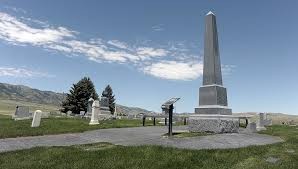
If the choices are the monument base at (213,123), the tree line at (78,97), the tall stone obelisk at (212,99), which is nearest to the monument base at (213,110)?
the tall stone obelisk at (212,99)

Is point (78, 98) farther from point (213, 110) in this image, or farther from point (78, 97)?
point (213, 110)

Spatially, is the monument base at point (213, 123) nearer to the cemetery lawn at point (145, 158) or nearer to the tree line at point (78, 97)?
the cemetery lawn at point (145, 158)

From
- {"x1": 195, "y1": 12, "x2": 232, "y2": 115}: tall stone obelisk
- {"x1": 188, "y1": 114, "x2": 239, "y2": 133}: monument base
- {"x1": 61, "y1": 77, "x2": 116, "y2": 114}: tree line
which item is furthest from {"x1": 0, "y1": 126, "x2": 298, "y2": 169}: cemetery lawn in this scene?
{"x1": 61, "y1": 77, "x2": 116, "y2": 114}: tree line

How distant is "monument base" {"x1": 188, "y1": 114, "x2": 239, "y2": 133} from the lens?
17078 mm

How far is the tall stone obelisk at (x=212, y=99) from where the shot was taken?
56.9ft

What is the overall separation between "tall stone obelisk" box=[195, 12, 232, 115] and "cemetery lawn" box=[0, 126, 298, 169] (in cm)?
634

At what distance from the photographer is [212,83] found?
18016mm

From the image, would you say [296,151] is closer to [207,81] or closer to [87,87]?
[207,81]

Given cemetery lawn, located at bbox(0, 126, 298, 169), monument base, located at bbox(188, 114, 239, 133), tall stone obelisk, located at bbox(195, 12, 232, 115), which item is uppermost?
tall stone obelisk, located at bbox(195, 12, 232, 115)

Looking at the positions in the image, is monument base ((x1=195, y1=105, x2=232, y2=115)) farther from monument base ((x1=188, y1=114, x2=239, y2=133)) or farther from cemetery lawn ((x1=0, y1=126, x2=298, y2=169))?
cemetery lawn ((x1=0, y1=126, x2=298, y2=169))

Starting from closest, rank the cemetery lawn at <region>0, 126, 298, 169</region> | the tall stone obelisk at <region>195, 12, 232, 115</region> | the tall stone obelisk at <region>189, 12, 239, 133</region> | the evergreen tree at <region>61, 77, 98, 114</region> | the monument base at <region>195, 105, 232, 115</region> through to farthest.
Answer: the cemetery lawn at <region>0, 126, 298, 169</region>
the tall stone obelisk at <region>189, 12, 239, 133</region>
the monument base at <region>195, 105, 232, 115</region>
the tall stone obelisk at <region>195, 12, 232, 115</region>
the evergreen tree at <region>61, 77, 98, 114</region>

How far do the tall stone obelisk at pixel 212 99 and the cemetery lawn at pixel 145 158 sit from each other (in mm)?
5833

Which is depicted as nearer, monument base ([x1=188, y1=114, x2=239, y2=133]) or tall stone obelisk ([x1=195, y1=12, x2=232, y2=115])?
monument base ([x1=188, y1=114, x2=239, y2=133])

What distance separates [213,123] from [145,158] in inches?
329
